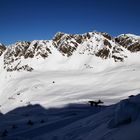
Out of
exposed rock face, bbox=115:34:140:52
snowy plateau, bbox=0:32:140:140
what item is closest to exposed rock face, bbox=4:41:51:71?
snowy plateau, bbox=0:32:140:140

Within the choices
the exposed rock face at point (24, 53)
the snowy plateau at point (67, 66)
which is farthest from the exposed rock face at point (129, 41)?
the exposed rock face at point (24, 53)

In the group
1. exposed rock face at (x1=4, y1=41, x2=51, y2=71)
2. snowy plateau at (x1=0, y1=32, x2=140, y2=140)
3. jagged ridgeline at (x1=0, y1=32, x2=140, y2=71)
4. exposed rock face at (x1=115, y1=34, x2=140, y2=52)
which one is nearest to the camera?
snowy plateau at (x1=0, y1=32, x2=140, y2=140)

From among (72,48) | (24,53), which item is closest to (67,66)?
(72,48)

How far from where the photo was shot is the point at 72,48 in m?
89.1

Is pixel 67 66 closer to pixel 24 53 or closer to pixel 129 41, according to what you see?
pixel 24 53

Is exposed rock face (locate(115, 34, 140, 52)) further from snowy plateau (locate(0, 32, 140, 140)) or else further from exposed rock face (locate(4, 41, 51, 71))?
exposed rock face (locate(4, 41, 51, 71))

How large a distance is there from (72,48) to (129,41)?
61.9 ft

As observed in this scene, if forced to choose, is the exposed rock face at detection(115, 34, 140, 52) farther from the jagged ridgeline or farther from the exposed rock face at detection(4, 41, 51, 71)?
the exposed rock face at detection(4, 41, 51, 71)

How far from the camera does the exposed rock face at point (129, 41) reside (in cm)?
8762

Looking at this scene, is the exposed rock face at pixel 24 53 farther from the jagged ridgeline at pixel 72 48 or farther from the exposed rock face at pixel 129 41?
the exposed rock face at pixel 129 41

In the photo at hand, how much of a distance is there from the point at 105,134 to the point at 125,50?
7906cm

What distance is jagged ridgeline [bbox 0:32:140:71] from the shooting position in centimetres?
8525

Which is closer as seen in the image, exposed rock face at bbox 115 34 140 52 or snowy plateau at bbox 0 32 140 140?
snowy plateau at bbox 0 32 140 140

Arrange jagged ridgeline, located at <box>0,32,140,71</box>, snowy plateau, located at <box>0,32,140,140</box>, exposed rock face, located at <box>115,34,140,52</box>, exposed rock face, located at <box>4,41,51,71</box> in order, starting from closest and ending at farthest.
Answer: snowy plateau, located at <box>0,32,140,140</box>, jagged ridgeline, located at <box>0,32,140,71</box>, exposed rock face, located at <box>115,34,140,52</box>, exposed rock face, located at <box>4,41,51,71</box>
